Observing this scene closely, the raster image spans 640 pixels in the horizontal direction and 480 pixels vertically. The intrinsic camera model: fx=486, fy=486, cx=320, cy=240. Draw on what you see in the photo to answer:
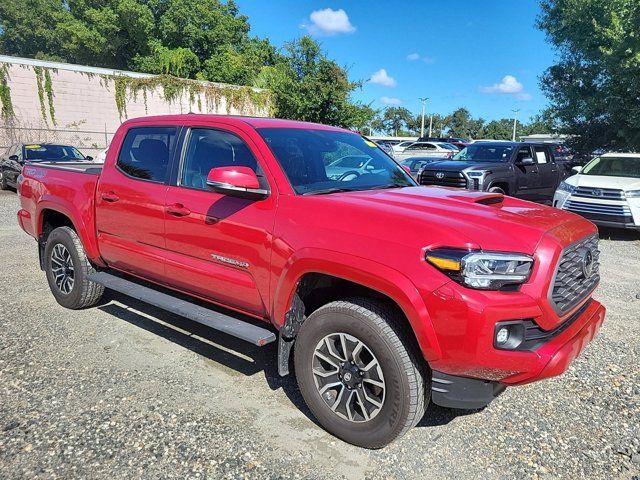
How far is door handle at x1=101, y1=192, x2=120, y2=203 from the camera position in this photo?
4.30 metres

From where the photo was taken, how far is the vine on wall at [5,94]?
21.1 meters

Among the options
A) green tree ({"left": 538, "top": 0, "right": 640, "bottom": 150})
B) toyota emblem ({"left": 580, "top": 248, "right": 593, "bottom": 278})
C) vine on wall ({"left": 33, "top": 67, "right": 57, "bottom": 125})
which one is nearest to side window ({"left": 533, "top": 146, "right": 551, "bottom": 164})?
green tree ({"left": 538, "top": 0, "right": 640, "bottom": 150})

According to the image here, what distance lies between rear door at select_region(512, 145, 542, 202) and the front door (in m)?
9.00

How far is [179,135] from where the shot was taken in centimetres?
394

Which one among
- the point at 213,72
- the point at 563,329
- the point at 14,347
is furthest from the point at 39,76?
the point at 563,329

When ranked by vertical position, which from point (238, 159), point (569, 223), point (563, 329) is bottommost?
point (563, 329)

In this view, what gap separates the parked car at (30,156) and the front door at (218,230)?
40.7ft

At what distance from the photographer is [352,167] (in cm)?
385

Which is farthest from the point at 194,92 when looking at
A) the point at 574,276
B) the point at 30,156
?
the point at 574,276

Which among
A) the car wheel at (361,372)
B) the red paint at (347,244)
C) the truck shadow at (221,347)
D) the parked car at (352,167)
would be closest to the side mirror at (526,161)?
the parked car at (352,167)

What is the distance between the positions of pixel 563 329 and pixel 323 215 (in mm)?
1510

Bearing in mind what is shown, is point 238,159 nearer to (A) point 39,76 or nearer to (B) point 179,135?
(B) point 179,135

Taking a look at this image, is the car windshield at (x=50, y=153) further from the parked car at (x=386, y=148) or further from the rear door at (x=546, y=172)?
the rear door at (x=546, y=172)

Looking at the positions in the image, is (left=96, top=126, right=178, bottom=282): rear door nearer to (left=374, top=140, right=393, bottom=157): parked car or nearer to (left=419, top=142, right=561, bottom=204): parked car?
(left=374, top=140, right=393, bottom=157): parked car
